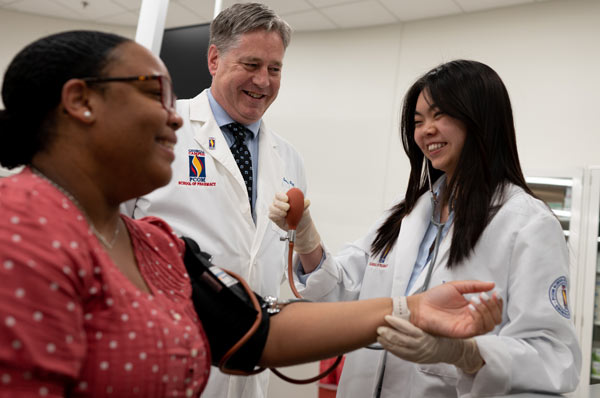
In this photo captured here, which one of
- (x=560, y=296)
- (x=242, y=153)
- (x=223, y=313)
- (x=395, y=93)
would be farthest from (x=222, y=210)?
(x=395, y=93)

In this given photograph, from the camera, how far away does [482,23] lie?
4.44m

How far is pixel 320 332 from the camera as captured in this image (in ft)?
3.60

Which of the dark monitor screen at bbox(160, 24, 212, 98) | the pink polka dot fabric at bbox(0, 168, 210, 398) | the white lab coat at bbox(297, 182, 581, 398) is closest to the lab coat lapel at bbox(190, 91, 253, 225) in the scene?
the white lab coat at bbox(297, 182, 581, 398)

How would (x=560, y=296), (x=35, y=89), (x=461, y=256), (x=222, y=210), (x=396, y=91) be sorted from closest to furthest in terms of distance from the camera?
(x=35, y=89) < (x=560, y=296) < (x=461, y=256) < (x=222, y=210) < (x=396, y=91)

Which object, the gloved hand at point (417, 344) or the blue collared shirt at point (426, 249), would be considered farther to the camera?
the blue collared shirt at point (426, 249)

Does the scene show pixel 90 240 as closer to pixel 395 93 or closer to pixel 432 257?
pixel 432 257

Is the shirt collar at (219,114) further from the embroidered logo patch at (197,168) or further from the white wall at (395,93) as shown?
the white wall at (395,93)

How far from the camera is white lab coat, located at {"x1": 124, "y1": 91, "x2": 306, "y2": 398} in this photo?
5.47 ft

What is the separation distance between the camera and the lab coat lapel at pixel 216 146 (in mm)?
1800

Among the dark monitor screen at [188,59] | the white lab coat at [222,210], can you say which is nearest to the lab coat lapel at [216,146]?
the white lab coat at [222,210]

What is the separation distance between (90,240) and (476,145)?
1.08m

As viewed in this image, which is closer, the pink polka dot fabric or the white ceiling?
the pink polka dot fabric

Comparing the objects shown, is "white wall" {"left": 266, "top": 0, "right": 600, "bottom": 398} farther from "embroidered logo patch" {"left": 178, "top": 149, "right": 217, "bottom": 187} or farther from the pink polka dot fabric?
the pink polka dot fabric

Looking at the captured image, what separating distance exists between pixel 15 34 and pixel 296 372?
14.3 ft
